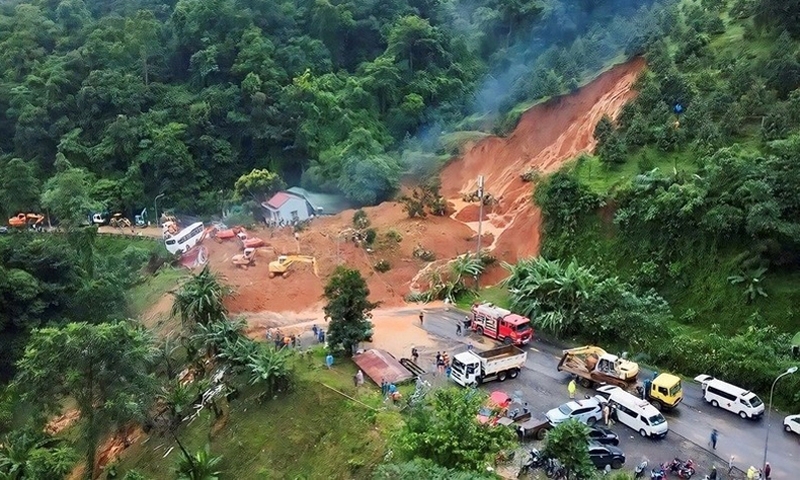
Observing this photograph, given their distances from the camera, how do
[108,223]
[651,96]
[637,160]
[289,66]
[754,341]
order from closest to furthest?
[754,341] → [637,160] → [651,96] → [108,223] → [289,66]

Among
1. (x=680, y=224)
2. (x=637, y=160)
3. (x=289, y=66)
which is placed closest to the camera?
(x=680, y=224)

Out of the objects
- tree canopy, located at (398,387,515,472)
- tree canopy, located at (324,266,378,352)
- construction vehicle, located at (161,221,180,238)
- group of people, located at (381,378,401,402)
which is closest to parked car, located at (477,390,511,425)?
tree canopy, located at (398,387,515,472)

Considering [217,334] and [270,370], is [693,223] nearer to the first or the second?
[270,370]

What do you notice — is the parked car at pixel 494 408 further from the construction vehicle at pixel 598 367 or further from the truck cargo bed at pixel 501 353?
the construction vehicle at pixel 598 367

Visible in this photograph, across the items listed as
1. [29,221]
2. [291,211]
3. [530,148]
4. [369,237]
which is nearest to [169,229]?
[291,211]

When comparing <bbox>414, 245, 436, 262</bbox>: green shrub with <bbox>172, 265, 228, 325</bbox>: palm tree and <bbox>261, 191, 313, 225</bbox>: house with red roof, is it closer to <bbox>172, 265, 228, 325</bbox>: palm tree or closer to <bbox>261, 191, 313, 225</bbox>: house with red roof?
<bbox>261, 191, 313, 225</bbox>: house with red roof

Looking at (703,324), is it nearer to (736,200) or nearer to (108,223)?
(736,200)

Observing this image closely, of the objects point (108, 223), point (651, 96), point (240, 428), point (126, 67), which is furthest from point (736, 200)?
point (126, 67)
